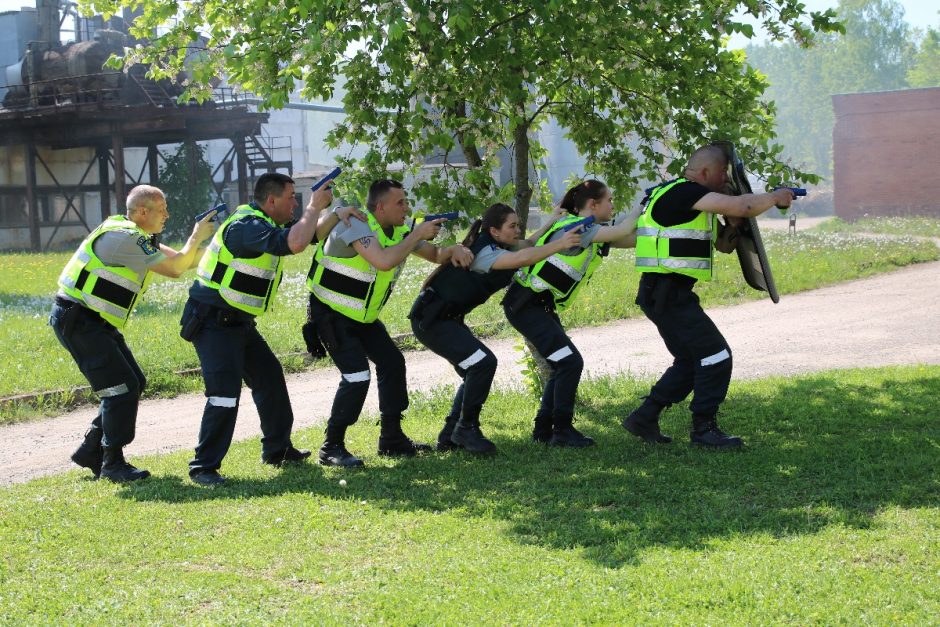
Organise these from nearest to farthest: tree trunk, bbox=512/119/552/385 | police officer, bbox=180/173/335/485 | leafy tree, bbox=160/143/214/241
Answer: police officer, bbox=180/173/335/485, tree trunk, bbox=512/119/552/385, leafy tree, bbox=160/143/214/241

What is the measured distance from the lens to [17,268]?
25.4m

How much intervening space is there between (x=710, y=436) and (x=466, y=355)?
5.71ft

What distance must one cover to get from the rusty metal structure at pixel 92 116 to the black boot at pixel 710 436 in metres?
27.9

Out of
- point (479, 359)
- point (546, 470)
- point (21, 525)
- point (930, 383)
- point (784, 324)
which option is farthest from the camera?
point (784, 324)

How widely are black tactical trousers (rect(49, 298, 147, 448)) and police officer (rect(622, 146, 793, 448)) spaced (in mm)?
3481

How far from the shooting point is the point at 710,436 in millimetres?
7215

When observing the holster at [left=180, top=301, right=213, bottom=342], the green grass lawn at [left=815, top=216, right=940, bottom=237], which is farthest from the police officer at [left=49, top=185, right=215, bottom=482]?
the green grass lawn at [left=815, top=216, right=940, bottom=237]

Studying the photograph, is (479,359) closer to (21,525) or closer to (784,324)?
(21,525)

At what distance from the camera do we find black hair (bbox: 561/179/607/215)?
7477 millimetres

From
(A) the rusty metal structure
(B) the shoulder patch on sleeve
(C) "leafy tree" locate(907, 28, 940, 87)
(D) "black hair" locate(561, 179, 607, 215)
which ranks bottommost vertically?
→ (B) the shoulder patch on sleeve

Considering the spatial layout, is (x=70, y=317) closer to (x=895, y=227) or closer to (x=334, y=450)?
(x=334, y=450)

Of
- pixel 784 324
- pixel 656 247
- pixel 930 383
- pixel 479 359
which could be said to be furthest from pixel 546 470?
pixel 784 324

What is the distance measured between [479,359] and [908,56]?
323 feet

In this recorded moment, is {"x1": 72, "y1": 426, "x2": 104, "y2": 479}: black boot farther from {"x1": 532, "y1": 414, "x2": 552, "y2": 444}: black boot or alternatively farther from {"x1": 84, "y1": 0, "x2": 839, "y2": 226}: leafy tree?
{"x1": 532, "y1": 414, "x2": 552, "y2": 444}: black boot
